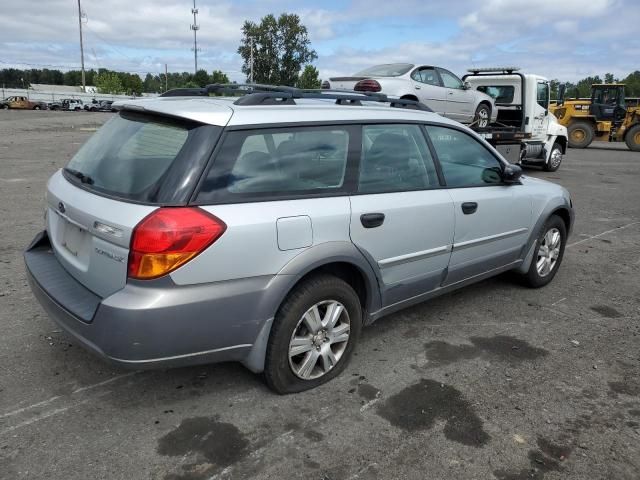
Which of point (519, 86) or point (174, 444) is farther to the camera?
point (519, 86)

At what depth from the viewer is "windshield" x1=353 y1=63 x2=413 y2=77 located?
417 inches

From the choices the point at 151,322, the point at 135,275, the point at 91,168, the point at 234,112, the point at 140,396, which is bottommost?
the point at 140,396

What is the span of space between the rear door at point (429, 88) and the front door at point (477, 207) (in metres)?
6.73

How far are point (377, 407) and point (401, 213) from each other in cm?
118

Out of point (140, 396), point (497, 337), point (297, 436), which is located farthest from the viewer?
point (497, 337)

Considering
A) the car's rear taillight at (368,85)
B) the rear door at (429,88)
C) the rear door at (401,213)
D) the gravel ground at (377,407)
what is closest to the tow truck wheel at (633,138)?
the rear door at (429,88)

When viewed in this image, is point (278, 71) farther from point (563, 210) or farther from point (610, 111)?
point (563, 210)

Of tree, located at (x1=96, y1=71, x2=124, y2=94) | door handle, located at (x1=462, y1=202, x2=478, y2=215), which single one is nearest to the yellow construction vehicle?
door handle, located at (x1=462, y1=202, x2=478, y2=215)

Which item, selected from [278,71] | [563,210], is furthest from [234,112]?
[278,71]

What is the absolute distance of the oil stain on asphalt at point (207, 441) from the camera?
2.55 metres

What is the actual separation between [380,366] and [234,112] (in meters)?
1.84

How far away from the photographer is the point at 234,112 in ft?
9.21

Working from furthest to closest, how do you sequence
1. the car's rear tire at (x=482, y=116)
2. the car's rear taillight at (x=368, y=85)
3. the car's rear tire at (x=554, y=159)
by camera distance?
the car's rear tire at (x=554, y=159)
the car's rear tire at (x=482, y=116)
the car's rear taillight at (x=368, y=85)

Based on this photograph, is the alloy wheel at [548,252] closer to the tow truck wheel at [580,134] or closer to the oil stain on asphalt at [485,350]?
the oil stain on asphalt at [485,350]
